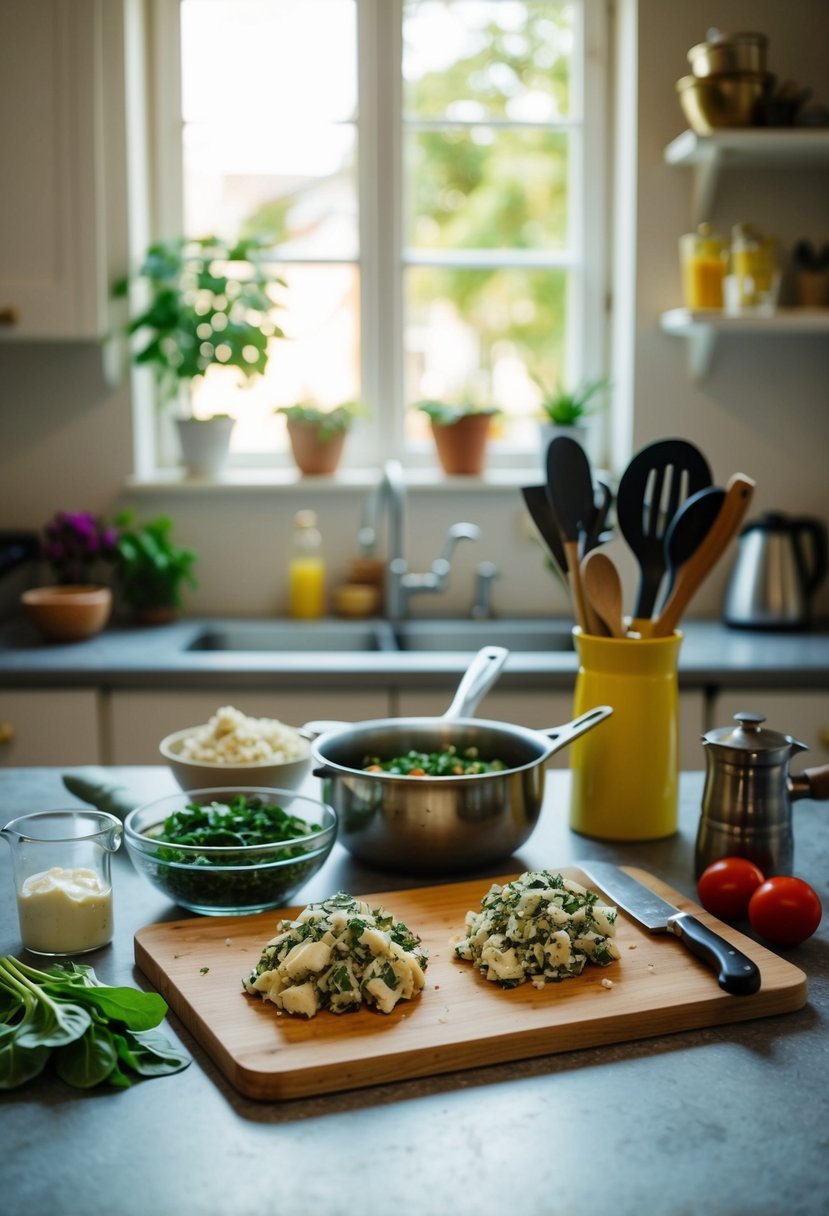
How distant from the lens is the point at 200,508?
3.25m

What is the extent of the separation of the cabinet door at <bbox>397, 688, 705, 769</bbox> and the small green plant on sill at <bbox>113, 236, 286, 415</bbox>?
1.07 m

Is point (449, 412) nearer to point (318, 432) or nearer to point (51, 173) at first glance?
point (318, 432)

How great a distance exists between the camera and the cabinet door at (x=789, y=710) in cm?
259

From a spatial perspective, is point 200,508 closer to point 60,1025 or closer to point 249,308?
point 249,308

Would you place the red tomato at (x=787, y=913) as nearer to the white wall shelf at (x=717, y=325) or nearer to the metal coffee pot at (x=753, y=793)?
the metal coffee pot at (x=753, y=793)

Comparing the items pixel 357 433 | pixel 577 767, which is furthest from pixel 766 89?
pixel 577 767

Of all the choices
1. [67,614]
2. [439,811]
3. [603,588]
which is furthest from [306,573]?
[439,811]

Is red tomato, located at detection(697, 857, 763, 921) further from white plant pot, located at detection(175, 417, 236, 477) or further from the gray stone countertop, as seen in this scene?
white plant pot, located at detection(175, 417, 236, 477)

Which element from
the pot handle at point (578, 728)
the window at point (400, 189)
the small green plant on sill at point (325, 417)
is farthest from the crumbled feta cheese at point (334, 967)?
the window at point (400, 189)

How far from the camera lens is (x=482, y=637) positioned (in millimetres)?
3098

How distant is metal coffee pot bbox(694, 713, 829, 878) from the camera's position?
130 cm

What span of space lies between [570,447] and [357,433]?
1.96 m

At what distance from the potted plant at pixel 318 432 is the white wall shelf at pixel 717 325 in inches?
32.7

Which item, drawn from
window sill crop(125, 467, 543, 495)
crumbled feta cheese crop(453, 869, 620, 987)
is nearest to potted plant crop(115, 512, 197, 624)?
window sill crop(125, 467, 543, 495)
